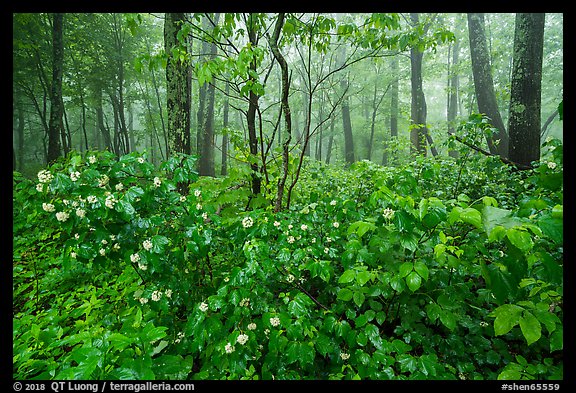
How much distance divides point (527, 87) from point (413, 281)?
4.93m

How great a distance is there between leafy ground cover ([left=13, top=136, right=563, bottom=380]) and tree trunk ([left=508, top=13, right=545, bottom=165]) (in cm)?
272

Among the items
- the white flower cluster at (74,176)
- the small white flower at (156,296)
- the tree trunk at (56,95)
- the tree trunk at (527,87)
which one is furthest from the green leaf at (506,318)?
the tree trunk at (56,95)

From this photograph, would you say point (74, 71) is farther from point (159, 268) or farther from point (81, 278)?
point (159, 268)

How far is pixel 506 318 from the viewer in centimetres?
141

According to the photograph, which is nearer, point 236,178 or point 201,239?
point 201,239

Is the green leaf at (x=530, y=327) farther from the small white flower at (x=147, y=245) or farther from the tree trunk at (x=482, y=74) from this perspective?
the tree trunk at (x=482, y=74)

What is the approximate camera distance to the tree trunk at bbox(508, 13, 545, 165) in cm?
417

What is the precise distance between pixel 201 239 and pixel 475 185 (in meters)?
4.28

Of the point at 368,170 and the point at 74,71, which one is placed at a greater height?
the point at 74,71

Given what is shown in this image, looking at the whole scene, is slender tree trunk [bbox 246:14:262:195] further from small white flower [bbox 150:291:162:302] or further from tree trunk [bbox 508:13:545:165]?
tree trunk [bbox 508:13:545:165]
